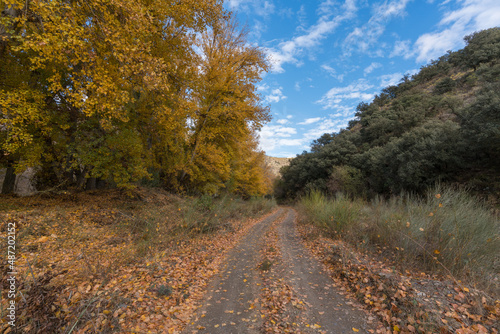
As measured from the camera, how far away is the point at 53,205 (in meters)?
7.69

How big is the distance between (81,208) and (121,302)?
632 cm

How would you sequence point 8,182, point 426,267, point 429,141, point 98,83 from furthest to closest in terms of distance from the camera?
point 429,141 → point 8,182 → point 98,83 → point 426,267

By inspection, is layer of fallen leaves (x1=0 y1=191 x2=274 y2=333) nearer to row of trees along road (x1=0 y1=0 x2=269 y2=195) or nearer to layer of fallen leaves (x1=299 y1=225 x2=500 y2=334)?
row of trees along road (x1=0 y1=0 x2=269 y2=195)

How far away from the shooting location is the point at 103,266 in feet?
15.4

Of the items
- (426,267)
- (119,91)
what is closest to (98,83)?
(119,91)

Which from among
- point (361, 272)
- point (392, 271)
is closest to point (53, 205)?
point (361, 272)

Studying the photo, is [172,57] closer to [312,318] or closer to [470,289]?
[312,318]

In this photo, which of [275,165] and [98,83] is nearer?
[98,83]

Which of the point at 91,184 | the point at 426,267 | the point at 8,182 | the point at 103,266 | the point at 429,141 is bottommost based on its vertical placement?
the point at 426,267

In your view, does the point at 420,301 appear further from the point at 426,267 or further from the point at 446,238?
the point at 446,238

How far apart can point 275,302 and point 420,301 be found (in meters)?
2.66

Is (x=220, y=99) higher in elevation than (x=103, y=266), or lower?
higher

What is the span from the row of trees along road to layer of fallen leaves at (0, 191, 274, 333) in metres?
1.75

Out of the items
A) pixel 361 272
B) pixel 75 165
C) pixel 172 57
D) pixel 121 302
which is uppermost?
pixel 172 57
